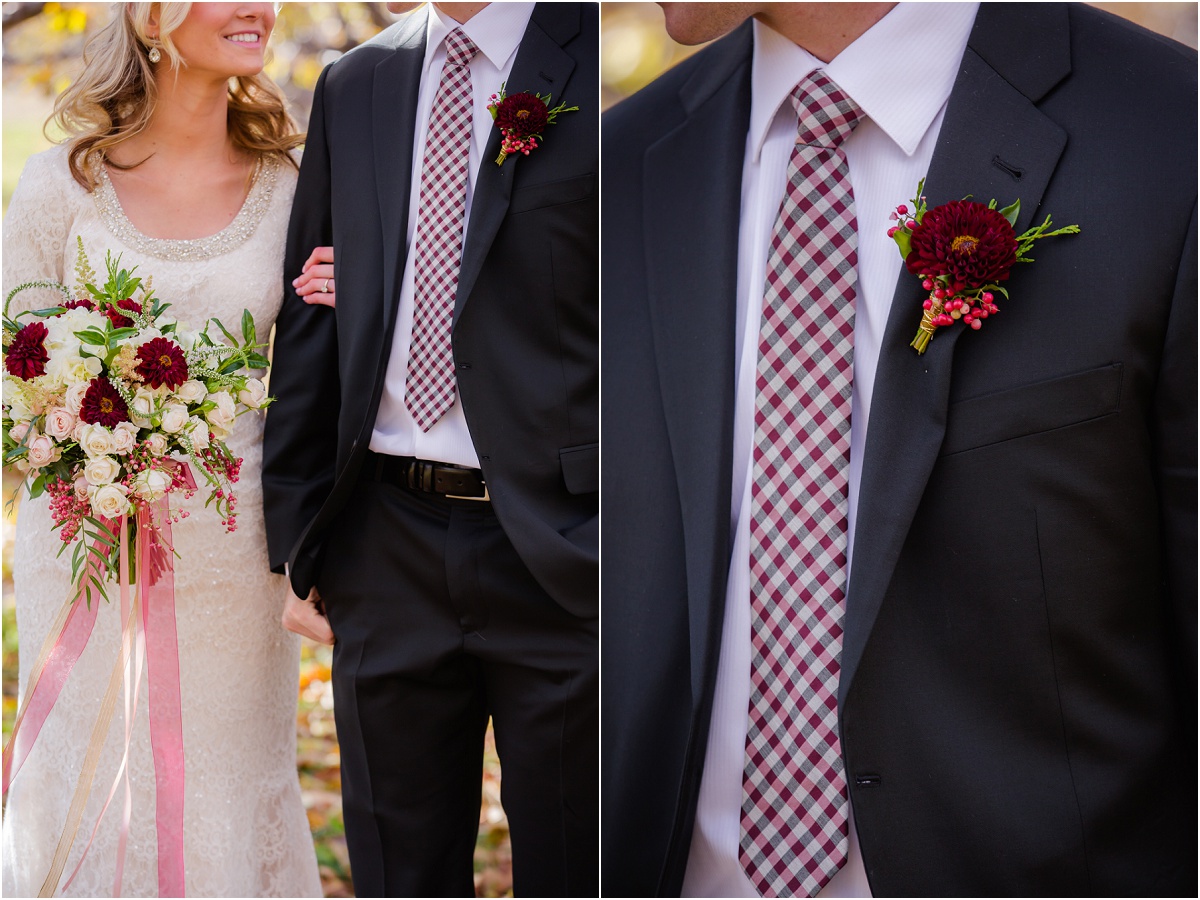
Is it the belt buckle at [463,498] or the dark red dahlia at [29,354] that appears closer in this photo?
the dark red dahlia at [29,354]

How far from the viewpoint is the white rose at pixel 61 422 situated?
1.68 metres

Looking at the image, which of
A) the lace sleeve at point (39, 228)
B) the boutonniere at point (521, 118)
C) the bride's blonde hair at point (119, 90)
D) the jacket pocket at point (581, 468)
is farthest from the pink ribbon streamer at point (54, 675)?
the boutonniere at point (521, 118)

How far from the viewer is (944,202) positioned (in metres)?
1.33

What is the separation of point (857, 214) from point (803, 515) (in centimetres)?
42

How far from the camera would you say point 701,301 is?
151cm

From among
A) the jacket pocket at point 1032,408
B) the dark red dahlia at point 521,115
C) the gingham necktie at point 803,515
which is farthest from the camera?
the dark red dahlia at point 521,115

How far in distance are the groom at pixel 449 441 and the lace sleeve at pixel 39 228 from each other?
404 mm

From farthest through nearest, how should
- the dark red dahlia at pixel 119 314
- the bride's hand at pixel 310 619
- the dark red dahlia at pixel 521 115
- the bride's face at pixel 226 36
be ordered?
the bride's hand at pixel 310 619, the bride's face at pixel 226 36, the dark red dahlia at pixel 119 314, the dark red dahlia at pixel 521 115

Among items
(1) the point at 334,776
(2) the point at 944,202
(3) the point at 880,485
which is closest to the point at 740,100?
(2) the point at 944,202

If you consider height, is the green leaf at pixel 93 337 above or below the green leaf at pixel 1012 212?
below

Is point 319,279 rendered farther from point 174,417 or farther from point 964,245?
point 964,245

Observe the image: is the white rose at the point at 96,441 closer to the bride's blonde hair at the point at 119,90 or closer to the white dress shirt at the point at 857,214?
the bride's blonde hair at the point at 119,90

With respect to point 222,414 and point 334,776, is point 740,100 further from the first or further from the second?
point 334,776

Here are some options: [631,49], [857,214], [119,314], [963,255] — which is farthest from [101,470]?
[963,255]
